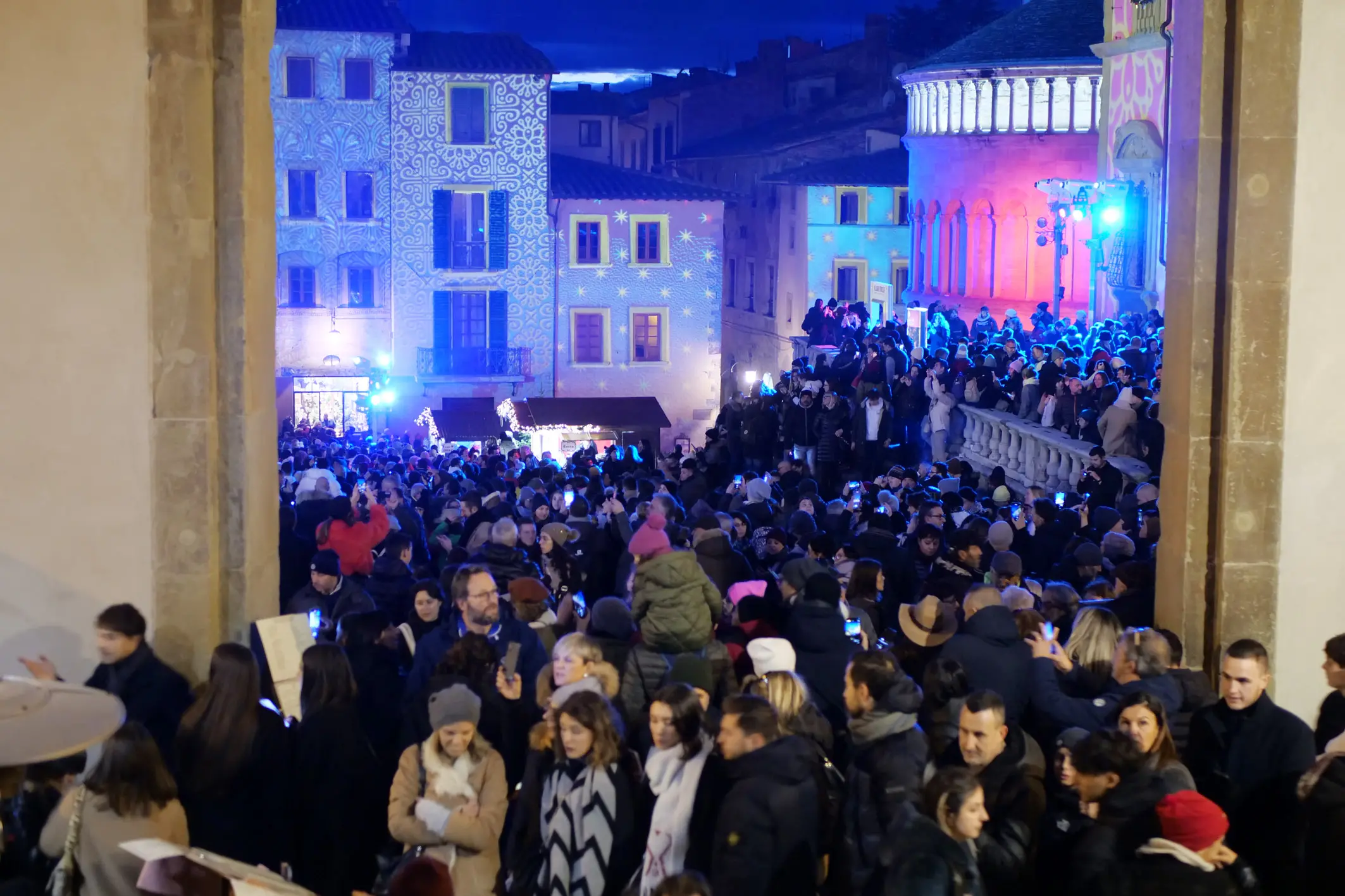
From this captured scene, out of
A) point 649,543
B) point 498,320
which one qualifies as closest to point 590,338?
point 498,320

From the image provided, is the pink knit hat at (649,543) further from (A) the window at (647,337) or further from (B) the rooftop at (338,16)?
(A) the window at (647,337)

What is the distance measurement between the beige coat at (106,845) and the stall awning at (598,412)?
119 ft

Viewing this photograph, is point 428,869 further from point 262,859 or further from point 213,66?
point 213,66

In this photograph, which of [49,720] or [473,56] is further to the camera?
[473,56]

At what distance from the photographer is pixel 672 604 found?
7762 millimetres

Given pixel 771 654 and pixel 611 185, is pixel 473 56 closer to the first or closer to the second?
pixel 611 185

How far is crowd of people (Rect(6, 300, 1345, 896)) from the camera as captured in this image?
5.93 meters

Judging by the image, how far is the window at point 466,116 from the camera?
4156cm

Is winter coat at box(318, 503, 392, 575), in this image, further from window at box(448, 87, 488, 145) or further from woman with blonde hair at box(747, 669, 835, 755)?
window at box(448, 87, 488, 145)

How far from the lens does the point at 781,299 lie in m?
52.2

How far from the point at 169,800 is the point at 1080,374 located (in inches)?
507

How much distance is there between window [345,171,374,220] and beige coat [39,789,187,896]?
36.4 m

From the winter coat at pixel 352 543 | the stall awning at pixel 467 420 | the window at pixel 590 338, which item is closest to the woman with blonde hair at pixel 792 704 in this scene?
the winter coat at pixel 352 543

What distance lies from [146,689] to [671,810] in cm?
249
